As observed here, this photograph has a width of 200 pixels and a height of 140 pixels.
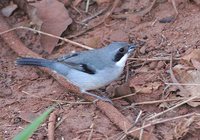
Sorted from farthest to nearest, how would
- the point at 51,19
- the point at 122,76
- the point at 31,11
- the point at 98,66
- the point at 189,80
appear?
1. the point at 31,11
2. the point at 51,19
3. the point at 122,76
4. the point at 98,66
5. the point at 189,80

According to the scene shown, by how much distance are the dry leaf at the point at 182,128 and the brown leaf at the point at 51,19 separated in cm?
196

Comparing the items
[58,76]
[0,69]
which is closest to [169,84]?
[58,76]

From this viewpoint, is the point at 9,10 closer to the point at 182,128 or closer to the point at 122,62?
the point at 122,62

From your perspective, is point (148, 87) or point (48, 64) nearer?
point (148, 87)

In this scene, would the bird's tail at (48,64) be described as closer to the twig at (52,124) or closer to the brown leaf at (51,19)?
the twig at (52,124)

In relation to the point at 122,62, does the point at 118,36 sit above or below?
below

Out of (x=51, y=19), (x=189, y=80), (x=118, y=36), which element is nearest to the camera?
(x=189, y=80)

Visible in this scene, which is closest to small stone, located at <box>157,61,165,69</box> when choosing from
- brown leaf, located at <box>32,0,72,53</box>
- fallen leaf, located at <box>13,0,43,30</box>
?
brown leaf, located at <box>32,0,72,53</box>

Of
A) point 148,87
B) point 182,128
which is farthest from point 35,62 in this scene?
point 182,128

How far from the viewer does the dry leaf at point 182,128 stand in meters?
4.37

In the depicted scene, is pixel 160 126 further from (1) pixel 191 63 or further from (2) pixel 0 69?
(2) pixel 0 69

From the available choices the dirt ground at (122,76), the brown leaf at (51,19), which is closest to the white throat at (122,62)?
the dirt ground at (122,76)

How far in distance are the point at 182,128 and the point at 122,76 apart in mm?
1101

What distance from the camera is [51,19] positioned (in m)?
5.99
